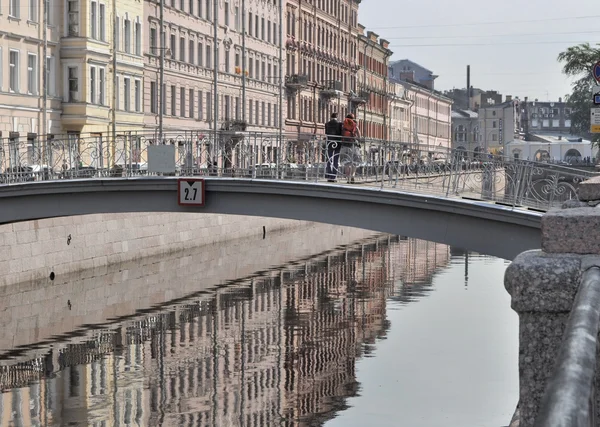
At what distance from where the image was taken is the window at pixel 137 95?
56.2 m

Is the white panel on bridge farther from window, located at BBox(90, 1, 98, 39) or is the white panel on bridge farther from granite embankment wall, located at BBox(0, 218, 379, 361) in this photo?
window, located at BBox(90, 1, 98, 39)

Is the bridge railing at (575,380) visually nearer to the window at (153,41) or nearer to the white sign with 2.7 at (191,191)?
the white sign with 2.7 at (191,191)

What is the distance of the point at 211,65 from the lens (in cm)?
6800

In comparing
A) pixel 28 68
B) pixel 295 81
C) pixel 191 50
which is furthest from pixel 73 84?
pixel 295 81

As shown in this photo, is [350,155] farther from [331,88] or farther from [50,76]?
[331,88]

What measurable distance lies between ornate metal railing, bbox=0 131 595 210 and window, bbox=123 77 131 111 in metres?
25.9

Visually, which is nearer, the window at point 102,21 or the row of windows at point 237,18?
the window at point 102,21

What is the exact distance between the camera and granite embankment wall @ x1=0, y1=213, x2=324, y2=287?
104 ft

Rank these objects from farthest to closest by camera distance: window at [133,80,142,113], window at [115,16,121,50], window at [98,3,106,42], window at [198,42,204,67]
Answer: window at [198,42,204,67] < window at [133,80,142,113] < window at [115,16,121,50] < window at [98,3,106,42]

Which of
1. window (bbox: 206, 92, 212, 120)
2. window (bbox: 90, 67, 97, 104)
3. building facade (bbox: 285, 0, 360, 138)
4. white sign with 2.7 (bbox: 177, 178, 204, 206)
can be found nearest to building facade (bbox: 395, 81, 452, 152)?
building facade (bbox: 285, 0, 360, 138)

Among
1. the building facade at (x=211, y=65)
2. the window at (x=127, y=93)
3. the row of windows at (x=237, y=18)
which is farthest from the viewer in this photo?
the row of windows at (x=237, y=18)

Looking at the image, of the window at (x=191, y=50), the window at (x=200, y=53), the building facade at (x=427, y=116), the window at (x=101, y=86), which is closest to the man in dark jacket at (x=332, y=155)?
the window at (x=101, y=86)

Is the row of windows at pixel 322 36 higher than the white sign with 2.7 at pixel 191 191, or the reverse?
the row of windows at pixel 322 36

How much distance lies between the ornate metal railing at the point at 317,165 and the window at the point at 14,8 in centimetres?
1771
